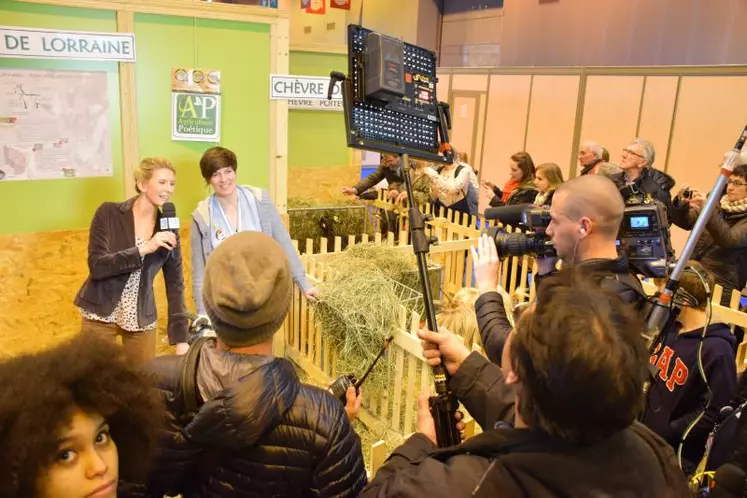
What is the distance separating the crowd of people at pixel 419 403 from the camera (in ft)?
3.25

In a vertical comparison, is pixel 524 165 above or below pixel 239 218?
above

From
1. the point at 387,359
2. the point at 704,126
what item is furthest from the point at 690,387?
the point at 704,126

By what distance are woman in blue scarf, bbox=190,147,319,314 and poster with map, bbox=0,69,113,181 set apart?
3.02 feet

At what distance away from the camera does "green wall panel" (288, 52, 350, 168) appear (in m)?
6.08

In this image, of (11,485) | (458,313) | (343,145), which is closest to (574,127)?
(343,145)

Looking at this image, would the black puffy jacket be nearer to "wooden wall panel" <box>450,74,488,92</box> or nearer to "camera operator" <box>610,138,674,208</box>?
"camera operator" <box>610,138,674,208</box>

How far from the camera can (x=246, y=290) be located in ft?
4.31

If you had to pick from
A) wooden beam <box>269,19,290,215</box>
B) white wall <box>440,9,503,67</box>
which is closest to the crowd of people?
wooden beam <box>269,19,290,215</box>

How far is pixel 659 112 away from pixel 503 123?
268 cm

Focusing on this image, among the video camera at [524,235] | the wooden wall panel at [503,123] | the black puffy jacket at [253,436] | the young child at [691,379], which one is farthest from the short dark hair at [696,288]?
the wooden wall panel at [503,123]

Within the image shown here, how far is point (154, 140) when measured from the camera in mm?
3846

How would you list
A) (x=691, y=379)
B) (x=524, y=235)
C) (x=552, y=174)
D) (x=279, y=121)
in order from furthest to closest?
(x=552, y=174), (x=279, y=121), (x=691, y=379), (x=524, y=235)

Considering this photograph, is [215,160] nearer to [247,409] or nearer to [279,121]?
[279,121]

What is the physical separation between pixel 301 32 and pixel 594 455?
521 inches
